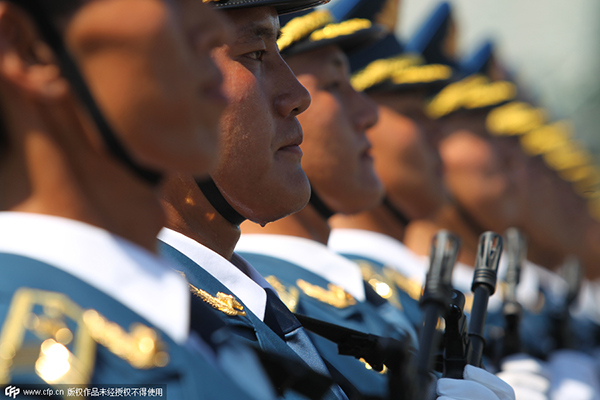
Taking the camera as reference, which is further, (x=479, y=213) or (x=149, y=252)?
(x=479, y=213)

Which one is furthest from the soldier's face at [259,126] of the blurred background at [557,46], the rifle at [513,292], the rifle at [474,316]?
the blurred background at [557,46]

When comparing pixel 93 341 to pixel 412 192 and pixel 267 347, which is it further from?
pixel 412 192

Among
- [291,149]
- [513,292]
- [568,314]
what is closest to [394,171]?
[513,292]

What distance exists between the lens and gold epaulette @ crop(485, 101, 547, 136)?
5.40 meters

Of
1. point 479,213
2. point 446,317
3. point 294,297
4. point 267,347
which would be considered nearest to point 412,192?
point 479,213

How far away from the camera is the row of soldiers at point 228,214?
1.07 meters

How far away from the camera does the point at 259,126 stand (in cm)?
188

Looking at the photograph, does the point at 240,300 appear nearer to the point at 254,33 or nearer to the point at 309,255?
the point at 254,33

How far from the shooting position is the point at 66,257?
1094 mm

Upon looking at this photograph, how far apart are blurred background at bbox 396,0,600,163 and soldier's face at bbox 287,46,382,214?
23.8 ft

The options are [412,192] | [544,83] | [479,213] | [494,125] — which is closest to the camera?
[412,192]

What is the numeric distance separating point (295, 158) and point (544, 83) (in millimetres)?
9315

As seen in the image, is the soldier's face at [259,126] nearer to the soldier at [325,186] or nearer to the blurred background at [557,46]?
the soldier at [325,186]

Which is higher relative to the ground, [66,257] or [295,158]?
[295,158]
